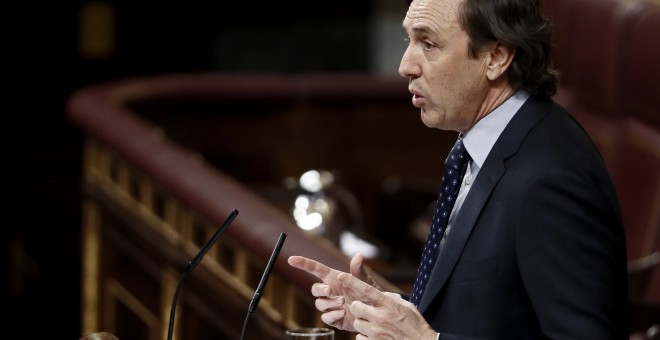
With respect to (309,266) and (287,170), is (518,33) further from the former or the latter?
(287,170)

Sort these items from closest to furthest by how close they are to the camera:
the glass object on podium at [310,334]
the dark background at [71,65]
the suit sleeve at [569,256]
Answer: the suit sleeve at [569,256]
the glass object on podium at [310,334]
the dark background at [71,65]

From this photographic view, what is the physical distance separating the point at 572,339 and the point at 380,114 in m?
4.04

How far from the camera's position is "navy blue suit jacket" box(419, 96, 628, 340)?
5.09 ft

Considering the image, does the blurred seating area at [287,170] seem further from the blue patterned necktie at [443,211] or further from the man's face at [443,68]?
the man's face at [443,68]

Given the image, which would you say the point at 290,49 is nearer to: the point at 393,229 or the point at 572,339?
the point at 393,229

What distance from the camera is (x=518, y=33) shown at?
1660 mm

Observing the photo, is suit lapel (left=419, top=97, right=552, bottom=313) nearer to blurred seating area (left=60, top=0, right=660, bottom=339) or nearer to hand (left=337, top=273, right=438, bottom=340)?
hand (left=337, top=273, right=438, bottom=340)

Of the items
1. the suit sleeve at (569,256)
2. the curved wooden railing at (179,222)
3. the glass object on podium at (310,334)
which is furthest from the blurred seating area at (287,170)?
the suit sleeve at (569,256)

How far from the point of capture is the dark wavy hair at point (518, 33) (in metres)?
1.66

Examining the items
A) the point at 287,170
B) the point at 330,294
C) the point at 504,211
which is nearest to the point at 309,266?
the point at 330,294

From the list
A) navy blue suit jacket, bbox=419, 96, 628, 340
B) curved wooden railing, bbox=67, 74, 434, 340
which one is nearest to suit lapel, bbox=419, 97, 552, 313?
navy blue suit jacket, bbox=419, 96, 628, 340

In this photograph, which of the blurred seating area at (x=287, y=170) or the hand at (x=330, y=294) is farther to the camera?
the blurred seating area at (x=287, y=170)

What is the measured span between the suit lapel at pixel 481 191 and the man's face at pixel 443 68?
0.07 meters

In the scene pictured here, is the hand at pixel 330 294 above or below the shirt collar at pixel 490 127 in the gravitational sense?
below
